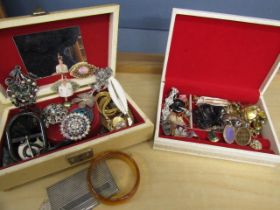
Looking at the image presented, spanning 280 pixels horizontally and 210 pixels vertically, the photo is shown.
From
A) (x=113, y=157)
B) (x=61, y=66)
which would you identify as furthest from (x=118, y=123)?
(x=61, y=66)

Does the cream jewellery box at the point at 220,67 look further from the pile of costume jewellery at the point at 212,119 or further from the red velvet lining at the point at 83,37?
the red velvet lining at the point at 83,37

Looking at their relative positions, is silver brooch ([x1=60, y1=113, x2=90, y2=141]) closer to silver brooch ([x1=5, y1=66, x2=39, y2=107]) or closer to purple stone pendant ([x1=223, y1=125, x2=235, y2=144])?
silver brooch ([x1=5, y1=66, x2=39, y2=107])

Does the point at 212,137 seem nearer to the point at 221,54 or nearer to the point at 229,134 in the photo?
the point at 229,134

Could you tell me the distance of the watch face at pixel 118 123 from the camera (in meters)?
0.53

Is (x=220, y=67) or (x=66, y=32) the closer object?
(x=66, y=32)

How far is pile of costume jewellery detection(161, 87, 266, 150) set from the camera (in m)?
0.56

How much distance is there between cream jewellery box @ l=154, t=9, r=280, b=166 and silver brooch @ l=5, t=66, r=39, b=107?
290mm

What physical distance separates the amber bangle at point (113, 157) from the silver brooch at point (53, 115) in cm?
12

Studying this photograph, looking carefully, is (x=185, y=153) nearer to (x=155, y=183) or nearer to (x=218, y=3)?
(x=155, y=183)

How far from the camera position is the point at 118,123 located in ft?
1.75

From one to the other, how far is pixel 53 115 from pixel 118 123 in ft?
0.48

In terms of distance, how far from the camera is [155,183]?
0.52 metres

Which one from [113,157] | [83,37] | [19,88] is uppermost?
[83,37]

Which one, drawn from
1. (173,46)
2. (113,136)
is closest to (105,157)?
(113,136)
